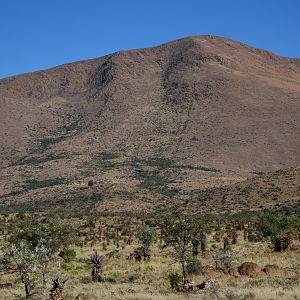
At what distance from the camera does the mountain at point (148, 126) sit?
93.2m

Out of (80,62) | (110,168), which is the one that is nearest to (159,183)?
(110,168)

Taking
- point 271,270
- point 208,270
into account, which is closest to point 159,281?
point 208,270

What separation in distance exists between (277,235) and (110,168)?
7601 centimetres

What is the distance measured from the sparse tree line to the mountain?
83.3 ft

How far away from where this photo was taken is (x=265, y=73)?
168375mm

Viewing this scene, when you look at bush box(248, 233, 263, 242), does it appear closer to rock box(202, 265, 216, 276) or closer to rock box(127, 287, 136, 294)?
rock box(202, 265, 216, 276)

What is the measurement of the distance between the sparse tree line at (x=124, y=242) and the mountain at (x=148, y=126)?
1000 inches

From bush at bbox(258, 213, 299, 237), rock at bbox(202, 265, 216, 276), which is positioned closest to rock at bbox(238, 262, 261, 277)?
rock at bbox(202, 265, 216, 276)

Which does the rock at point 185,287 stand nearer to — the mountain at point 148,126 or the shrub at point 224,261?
the shrub at point 224,261

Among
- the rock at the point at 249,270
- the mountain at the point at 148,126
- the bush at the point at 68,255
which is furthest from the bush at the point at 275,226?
the mountain at the point at 148,126

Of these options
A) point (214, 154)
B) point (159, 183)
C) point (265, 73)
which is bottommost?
point (159, 183)

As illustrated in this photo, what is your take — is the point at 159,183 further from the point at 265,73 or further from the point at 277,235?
the point at 265,73

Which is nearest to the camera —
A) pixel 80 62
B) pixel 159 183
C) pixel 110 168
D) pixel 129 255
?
pixel 129 255

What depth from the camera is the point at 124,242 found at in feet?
130
